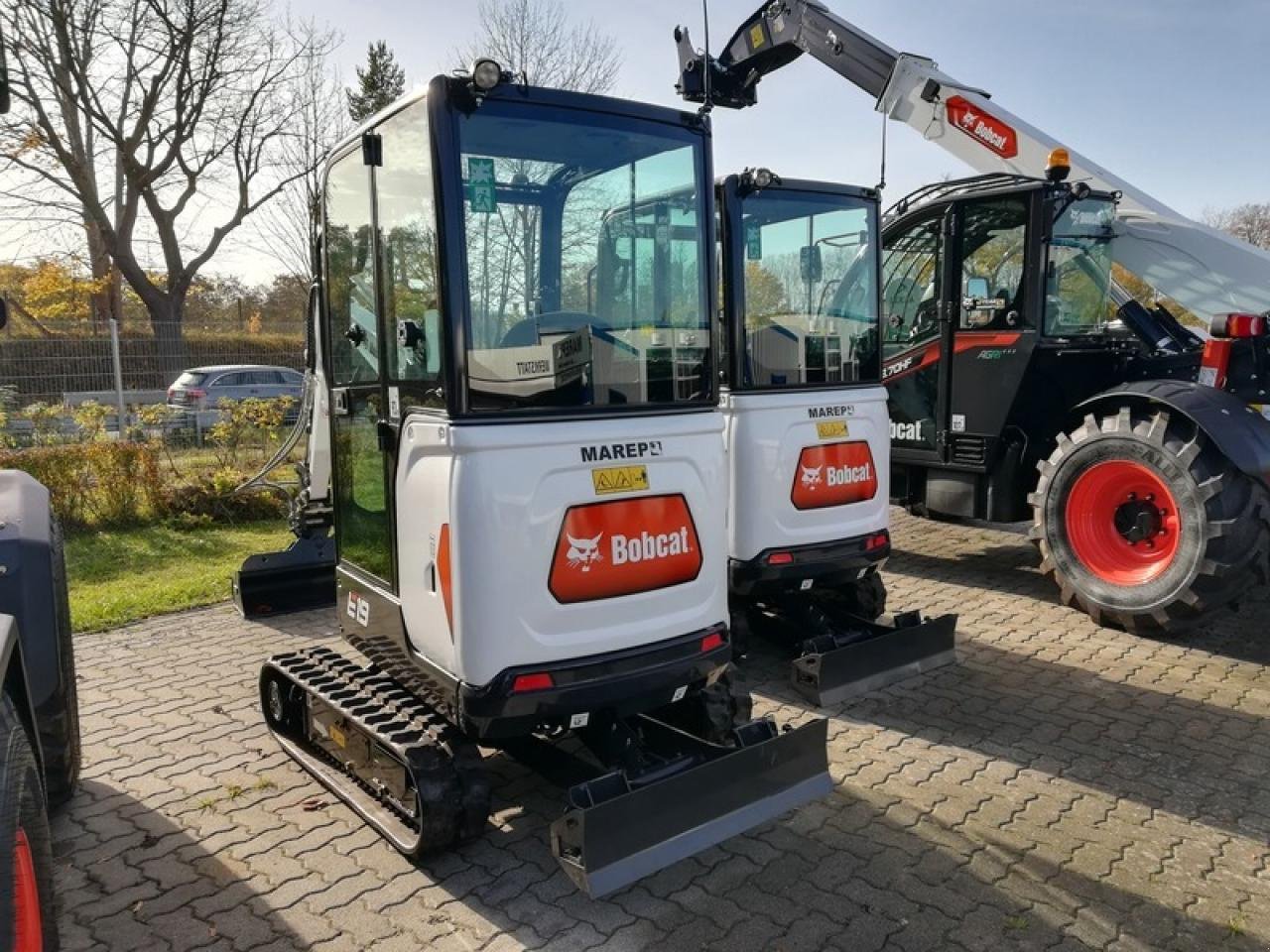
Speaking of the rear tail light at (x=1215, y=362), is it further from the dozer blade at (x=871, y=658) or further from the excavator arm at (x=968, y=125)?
the dozer blade at (x=871, y=658)

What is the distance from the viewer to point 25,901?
195 cm

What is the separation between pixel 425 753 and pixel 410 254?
1.70 metres

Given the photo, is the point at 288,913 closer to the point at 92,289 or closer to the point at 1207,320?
the point at 1207,320

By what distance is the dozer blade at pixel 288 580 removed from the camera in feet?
20.1

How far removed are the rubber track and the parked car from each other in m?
7.82

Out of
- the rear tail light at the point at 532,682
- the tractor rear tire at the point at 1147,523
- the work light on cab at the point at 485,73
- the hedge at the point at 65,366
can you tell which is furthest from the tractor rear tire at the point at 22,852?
the hedge at the point at 65,366

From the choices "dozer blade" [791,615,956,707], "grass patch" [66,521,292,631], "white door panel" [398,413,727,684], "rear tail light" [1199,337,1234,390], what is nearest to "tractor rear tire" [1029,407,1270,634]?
"rear tail light" [1199,337,1234,390]

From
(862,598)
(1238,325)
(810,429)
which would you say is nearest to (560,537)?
(810,429)

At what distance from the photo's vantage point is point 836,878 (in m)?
3.20

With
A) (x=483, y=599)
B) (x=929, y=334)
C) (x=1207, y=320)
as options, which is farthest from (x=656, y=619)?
(x=1207, y=320)

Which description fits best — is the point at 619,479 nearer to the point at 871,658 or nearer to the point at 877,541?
the point at 871,658

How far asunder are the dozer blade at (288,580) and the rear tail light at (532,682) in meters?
3.53

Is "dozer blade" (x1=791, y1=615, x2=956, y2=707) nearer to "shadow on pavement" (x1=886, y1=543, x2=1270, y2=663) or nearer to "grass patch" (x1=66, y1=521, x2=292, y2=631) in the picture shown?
"shadow on pavement" (x1=886, y1=543, x2=1270, y2=663)

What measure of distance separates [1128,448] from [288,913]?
5.16 metres
